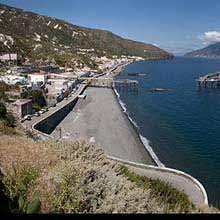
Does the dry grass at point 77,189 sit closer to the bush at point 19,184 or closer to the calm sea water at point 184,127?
the bush at point 19,184

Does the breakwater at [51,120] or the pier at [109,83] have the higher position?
the pier at [109,83]

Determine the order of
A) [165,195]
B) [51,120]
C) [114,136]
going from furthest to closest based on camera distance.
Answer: [51,120] < [114,136] < [165,195]

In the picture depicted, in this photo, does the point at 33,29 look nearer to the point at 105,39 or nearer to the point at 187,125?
the point at 105,39

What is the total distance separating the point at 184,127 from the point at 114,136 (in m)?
6.36

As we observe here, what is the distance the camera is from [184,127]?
85.8 feet

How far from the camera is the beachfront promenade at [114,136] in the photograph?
1095cm

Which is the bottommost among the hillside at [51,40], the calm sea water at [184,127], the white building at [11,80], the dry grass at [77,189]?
the calm sea water at [184,127]

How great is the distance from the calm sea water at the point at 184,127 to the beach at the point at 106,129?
91 centimetres

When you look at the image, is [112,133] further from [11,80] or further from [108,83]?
[108,83]

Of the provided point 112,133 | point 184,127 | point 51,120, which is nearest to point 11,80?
point 51,120

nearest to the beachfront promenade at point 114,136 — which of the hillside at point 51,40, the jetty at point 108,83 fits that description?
the jetty at point 108,83

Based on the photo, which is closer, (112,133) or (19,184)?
(19,184)

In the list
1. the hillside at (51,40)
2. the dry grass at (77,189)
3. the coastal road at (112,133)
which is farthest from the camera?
the hillside at (51,40)
